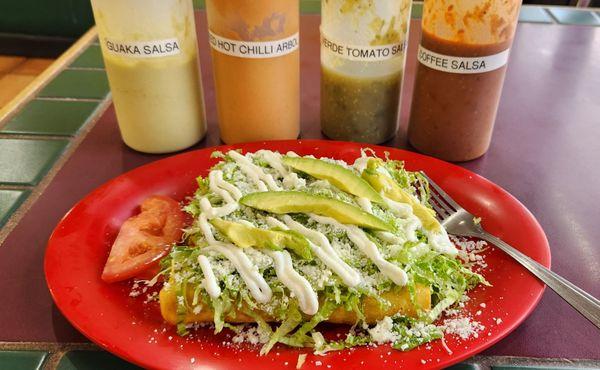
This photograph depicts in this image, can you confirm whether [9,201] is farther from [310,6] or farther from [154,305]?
[310,6]

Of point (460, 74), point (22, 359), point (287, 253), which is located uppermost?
point (460, 74)

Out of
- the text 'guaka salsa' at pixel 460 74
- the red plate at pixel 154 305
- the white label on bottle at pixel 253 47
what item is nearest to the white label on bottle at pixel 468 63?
the text 'guaka salsa' at pixel 460 74

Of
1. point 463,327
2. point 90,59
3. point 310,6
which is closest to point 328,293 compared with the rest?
point 463,327

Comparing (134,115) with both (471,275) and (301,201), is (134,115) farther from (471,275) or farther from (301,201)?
(471,275)

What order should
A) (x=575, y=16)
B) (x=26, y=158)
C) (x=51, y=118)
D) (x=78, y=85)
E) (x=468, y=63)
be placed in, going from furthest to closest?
(x=575, y=16) < (x=78, y=85) < (x=51, y=118) < (x=26, y=158) < (x=468, y=63)

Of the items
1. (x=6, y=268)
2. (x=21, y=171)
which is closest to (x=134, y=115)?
(x=21, y=171)

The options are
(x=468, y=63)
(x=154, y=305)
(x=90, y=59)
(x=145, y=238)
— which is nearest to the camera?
(x=154, y=305)

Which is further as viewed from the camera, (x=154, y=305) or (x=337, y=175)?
(x=337, y=175)

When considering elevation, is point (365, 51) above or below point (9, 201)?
above
